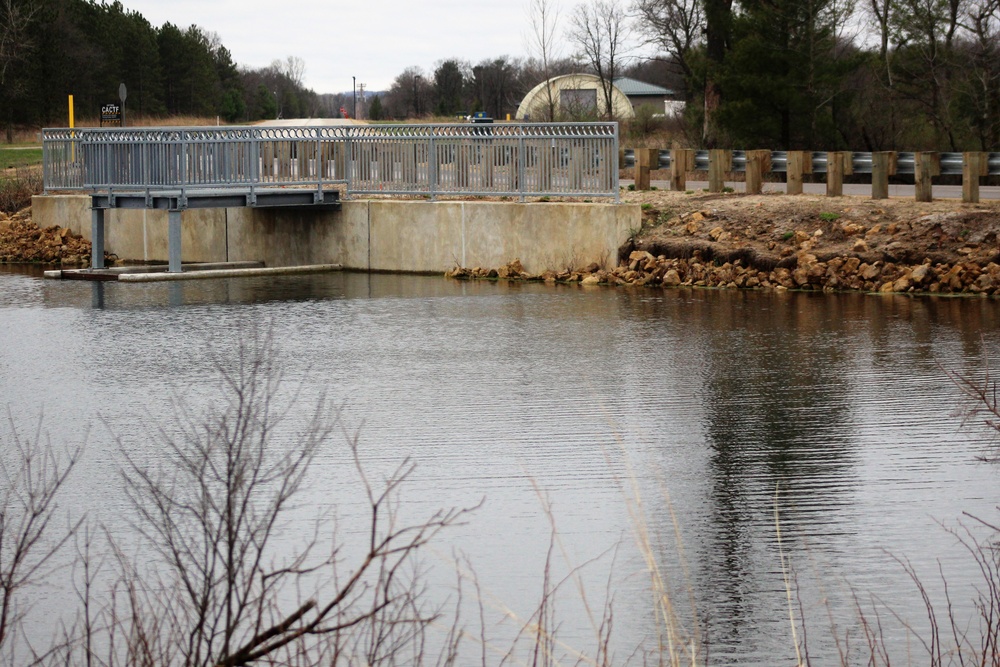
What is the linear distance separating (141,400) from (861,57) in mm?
28026

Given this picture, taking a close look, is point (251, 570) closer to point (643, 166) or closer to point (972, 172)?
point (972, 172)

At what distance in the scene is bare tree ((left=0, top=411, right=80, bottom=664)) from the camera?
6.72 m

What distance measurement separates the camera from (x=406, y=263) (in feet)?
87.5

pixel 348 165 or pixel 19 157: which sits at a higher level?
pixel 19 157

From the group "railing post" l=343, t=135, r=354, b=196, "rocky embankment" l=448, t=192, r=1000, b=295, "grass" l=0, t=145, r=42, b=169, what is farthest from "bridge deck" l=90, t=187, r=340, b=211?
"grass" l=0, t=145, r=42, b=169

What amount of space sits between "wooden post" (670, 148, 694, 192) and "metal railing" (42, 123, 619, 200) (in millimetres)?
1704

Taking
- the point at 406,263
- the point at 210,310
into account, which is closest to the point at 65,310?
the point at 210,310

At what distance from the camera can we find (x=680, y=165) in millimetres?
27297

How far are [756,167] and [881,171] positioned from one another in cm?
240

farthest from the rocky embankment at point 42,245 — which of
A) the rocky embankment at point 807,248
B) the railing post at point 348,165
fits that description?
the rocky embankment at point 807,248

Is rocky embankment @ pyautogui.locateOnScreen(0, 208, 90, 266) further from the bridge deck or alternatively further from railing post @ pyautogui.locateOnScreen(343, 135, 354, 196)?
railing post @ pyautogui.locateOnScreen(343, 135, 354, 196)

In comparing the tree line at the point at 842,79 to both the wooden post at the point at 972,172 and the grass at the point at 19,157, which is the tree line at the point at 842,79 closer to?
the wooden post at the point at 972,172

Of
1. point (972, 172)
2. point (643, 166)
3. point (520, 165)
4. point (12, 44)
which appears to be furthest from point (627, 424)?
point (12, 44)

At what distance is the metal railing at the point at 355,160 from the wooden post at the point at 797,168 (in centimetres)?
312
